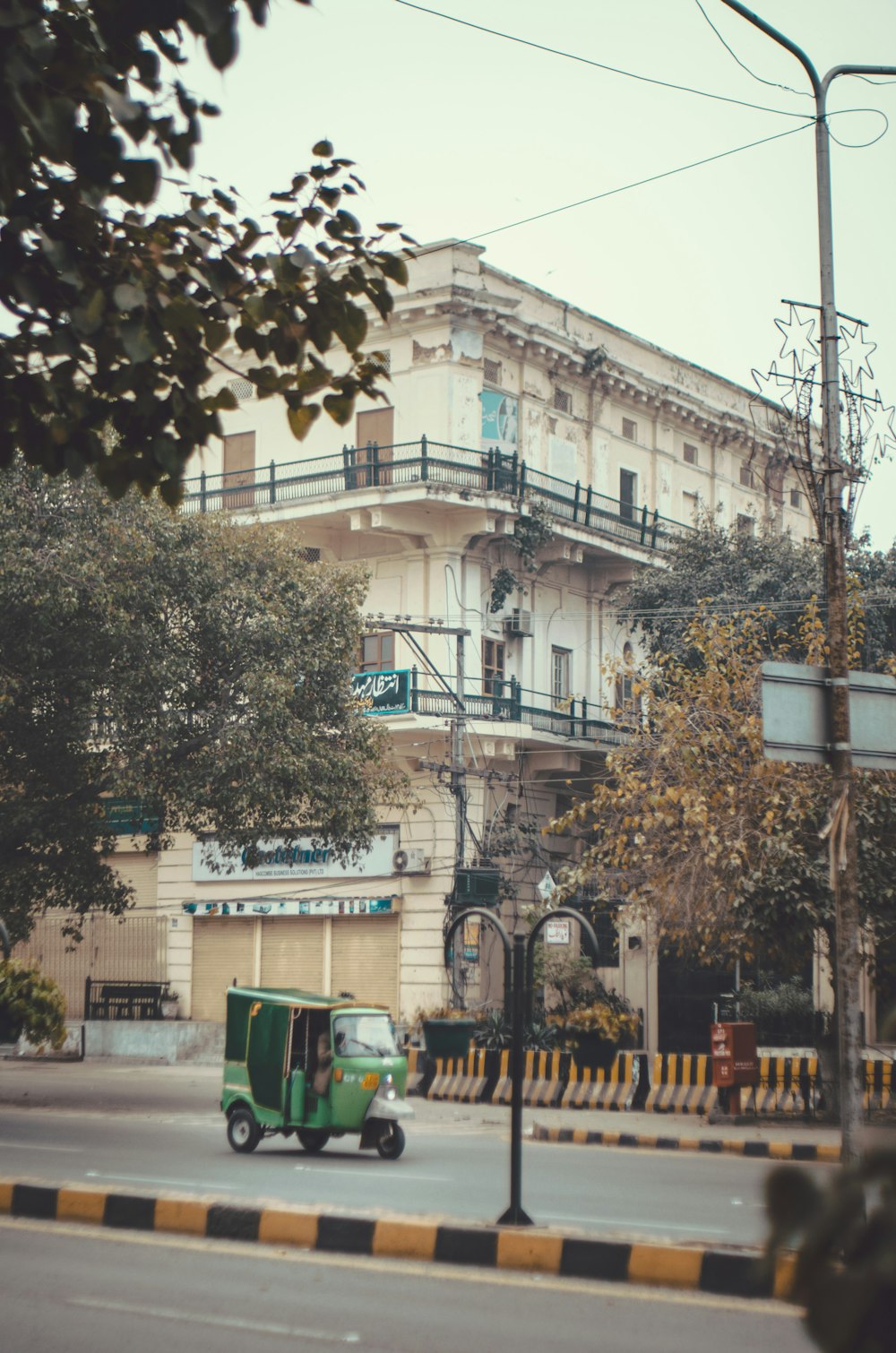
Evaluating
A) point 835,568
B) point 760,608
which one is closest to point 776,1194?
point 835,568

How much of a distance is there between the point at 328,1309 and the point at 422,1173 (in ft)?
21.0

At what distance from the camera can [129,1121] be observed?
1944 centimetres

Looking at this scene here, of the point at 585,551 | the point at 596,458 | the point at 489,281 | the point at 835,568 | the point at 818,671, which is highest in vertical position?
the point at 489,281

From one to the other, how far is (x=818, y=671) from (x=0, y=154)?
23.8ft

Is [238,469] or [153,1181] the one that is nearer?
[153,1181]

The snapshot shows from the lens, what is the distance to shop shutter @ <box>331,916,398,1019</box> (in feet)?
102

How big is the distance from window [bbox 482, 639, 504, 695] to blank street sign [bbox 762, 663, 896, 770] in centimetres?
2069

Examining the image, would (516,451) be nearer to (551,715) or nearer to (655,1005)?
(551,715)

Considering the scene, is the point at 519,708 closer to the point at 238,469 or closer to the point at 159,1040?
the point at 238,469

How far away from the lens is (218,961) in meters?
33.6

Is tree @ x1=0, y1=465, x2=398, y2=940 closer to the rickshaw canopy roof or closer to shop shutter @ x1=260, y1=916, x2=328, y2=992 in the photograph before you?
the rickshaw canopy roof

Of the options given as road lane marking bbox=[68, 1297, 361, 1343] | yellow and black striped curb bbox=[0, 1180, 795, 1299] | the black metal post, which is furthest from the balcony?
road lane marking bbox=[68, 1297, 361, 1343]

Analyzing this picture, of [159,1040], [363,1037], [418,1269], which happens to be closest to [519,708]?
[159,1040]

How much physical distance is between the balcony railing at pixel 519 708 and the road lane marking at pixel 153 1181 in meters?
16.9
